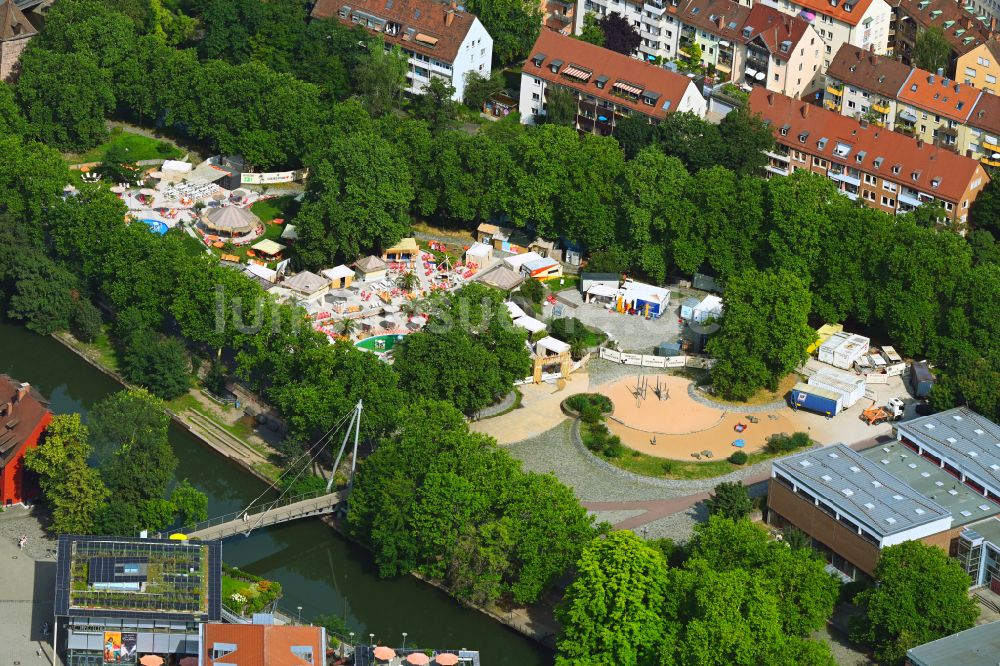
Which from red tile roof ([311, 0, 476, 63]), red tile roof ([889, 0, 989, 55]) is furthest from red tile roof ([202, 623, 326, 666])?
red tile roof ([889, 0, 989, 55])

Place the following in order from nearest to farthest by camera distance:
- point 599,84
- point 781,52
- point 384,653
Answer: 1. point 384,653
2. point 599,84
3. point 781,52

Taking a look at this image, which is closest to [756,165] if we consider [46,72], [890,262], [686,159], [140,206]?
[686,159]

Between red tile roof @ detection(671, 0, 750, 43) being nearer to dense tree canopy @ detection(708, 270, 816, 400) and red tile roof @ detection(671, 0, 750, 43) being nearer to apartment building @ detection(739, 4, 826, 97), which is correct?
apartment building @ detection(739, 4, 826, 97)

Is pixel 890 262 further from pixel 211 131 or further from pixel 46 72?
pixel 46 72

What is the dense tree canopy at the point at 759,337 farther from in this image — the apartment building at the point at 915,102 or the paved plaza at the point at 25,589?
the paved plaza at the point at 25,589

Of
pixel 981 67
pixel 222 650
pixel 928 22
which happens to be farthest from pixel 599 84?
pixel 222 650

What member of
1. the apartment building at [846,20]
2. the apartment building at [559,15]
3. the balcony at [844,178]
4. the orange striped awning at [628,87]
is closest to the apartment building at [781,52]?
the apartment building at [846,20]

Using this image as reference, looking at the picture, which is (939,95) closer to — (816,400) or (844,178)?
(844,178)
